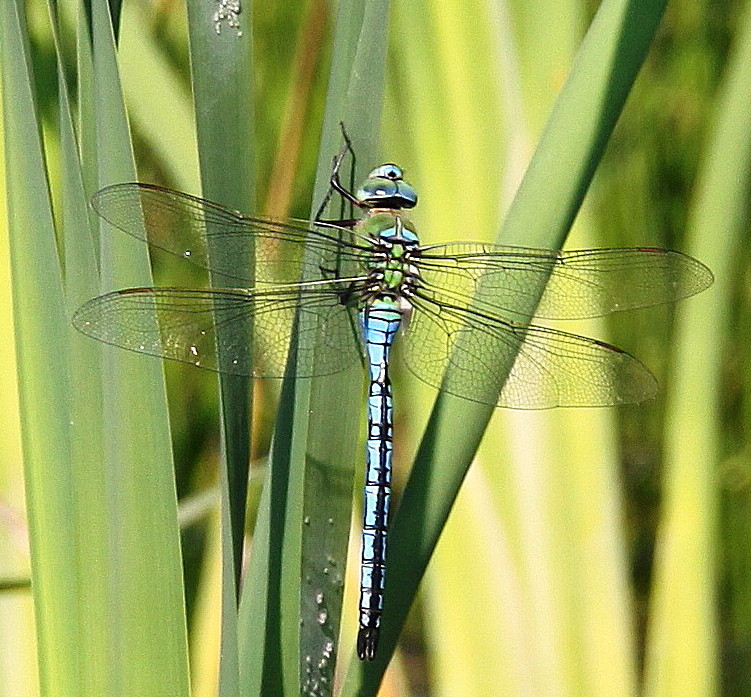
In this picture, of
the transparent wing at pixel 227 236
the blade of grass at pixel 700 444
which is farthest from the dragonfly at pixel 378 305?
the blade of grass at pixel 700 444

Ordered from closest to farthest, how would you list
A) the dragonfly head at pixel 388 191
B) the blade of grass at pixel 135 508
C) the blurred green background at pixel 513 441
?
the blade of grass at pixel 135 508 → the dragonfly head at pixel 388 191 → the blurred green background at pixel 513 441

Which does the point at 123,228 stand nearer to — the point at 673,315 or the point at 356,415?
the point at 356,415

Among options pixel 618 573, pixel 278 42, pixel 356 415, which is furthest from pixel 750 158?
pixel 278 42

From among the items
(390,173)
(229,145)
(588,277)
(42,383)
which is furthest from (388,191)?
(42,383)

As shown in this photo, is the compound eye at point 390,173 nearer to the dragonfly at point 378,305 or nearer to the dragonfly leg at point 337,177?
the dragonfly at point 378,305

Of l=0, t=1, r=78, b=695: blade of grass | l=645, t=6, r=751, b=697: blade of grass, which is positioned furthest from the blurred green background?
l=0, t=1, r=78, b=695: blade of grass

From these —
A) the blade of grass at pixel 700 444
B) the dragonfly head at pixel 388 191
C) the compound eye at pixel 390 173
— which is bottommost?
the blade of grass at pixel 700 444

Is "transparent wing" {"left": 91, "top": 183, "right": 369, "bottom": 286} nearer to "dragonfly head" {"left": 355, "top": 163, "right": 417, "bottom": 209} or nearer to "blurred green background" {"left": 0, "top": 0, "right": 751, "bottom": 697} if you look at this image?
"dragonfly head" {"left": 355, "top": 163, "right": 417, "bottom": 209}

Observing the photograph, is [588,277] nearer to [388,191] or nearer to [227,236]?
[388,191]
